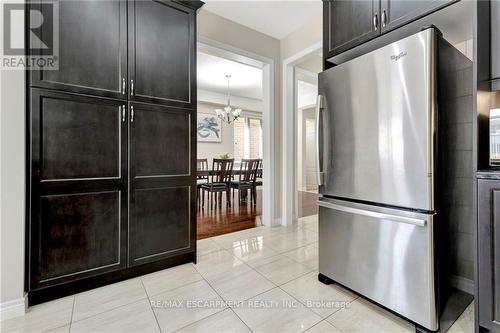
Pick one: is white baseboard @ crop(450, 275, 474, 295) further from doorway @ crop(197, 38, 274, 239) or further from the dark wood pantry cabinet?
doorway @ crop(197, 38, 274, 239)

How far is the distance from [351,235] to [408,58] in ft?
3.64

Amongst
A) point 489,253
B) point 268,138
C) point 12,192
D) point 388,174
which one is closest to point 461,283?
point 489,253

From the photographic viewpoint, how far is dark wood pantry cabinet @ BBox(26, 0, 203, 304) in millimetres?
1601

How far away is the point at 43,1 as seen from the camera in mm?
1571

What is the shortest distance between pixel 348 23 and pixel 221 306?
2.20 metres

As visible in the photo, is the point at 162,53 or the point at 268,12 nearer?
the point at 162,53

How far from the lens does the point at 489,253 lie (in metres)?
1.18

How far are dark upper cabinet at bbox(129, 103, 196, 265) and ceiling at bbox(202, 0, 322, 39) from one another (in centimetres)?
152

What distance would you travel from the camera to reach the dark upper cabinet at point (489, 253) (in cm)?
116

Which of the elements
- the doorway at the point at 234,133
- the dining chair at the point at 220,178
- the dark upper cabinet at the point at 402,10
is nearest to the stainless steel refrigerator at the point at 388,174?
the dark upper cabinet at the point at 402,10

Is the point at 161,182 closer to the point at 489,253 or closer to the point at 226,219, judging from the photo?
the point at 226,219

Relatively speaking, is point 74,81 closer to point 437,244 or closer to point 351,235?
point 351,235

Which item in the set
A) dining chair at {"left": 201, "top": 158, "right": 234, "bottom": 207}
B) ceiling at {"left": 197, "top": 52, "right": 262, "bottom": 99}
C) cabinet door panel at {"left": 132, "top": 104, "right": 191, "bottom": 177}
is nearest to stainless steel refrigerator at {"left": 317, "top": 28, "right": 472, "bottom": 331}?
cabinet door panel at {"left": 132, "top": 104, "right": 191, "bottom": 177}

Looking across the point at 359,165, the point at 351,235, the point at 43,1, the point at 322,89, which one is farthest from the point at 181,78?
the point at 351,235
